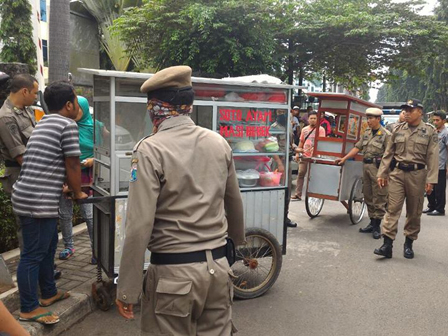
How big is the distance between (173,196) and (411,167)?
13.4 ft

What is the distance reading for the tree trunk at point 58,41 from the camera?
625 cm

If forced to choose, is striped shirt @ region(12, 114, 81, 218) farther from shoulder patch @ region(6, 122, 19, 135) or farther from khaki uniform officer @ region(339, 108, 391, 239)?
khaki uniform officer @ region(339, 108, 391, 239)

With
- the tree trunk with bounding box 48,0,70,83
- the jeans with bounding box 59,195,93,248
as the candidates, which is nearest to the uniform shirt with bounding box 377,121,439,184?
the jeans with bounding box 59,195,93,248

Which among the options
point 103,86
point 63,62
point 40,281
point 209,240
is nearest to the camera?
point 209,240

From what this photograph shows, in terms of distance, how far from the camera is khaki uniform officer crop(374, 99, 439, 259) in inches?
211

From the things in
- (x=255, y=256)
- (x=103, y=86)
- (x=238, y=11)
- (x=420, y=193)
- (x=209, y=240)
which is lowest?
(x=255, y=256)

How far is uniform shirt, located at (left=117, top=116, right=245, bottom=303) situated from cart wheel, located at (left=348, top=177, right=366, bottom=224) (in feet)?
17.5

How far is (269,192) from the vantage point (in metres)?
4.24

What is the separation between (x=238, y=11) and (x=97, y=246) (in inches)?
381

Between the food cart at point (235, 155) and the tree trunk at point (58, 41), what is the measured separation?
2.49 m

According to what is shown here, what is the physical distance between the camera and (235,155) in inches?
167

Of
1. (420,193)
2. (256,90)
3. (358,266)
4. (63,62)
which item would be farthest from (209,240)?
(63,62)

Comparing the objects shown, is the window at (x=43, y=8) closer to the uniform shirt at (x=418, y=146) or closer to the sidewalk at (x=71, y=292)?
the sidewalk at (x=71, y=292)

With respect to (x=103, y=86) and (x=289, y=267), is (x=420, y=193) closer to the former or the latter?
(x=289, y=267)
